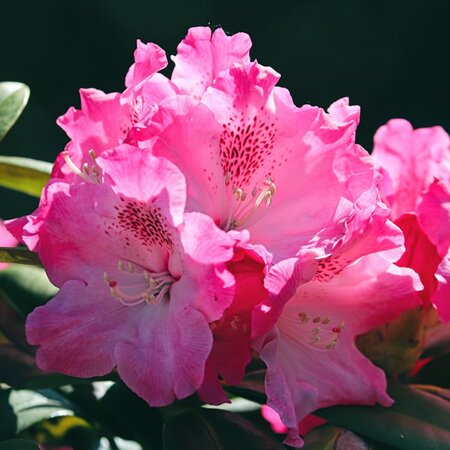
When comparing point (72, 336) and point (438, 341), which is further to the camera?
point (438, 341)

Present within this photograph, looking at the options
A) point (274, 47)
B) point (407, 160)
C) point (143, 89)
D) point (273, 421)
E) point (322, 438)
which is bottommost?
point (274, 47)

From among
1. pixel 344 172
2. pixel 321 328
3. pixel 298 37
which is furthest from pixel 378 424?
pixel 298 37

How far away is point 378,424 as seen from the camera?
2.54 feet

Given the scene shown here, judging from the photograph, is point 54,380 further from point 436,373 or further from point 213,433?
point 436,373

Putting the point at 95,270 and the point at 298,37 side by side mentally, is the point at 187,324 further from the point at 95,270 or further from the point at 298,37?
the point at 298,37

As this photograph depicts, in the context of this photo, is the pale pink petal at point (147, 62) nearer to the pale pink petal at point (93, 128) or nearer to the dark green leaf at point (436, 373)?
the pale pink petal at point (93, 128)

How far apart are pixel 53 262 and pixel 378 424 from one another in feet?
0.94

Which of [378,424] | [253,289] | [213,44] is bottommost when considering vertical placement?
[378,424]

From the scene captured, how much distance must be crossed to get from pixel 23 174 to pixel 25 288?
0.12 meters

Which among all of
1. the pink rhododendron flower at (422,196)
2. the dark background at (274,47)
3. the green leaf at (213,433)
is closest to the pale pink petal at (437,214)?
the pink rhododendron flower at (422,196)

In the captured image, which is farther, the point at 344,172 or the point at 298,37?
the point at 298,37

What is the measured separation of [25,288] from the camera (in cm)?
96

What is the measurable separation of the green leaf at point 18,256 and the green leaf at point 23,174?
159 millimetres

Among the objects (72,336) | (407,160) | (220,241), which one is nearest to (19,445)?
(72,336)
